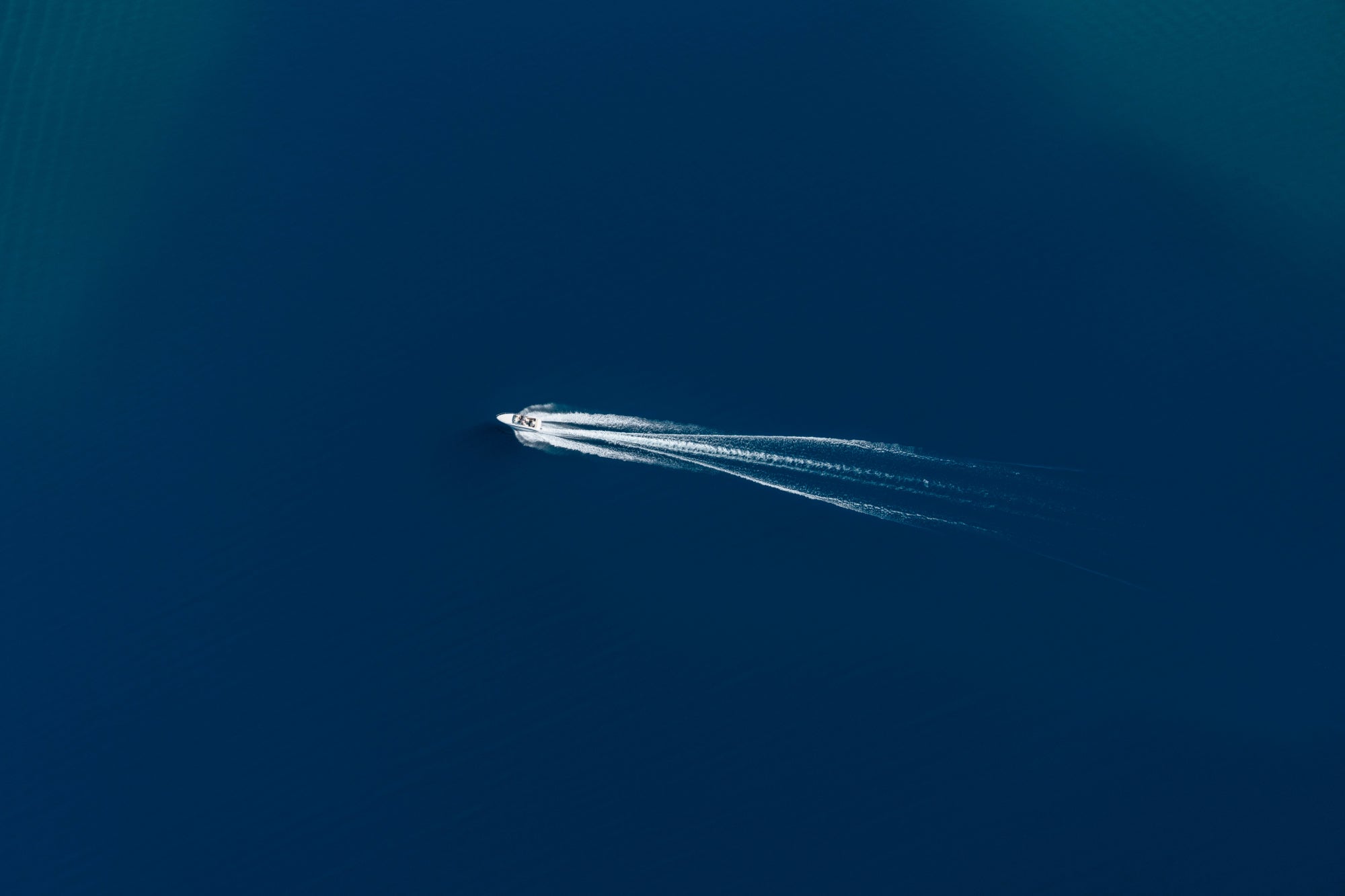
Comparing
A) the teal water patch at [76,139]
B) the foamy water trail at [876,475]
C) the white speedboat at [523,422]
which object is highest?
the teal water patch at [76,139]

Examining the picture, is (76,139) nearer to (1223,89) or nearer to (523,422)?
(523,422)

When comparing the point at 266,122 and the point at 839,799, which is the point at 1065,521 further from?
the point at 266,122

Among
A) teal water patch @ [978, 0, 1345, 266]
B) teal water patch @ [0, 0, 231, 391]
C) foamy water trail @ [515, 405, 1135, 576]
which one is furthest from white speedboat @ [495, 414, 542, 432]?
teal water patch @ [978, 0, 1345, 266]

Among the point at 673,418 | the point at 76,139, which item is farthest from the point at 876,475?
the point at 76,139

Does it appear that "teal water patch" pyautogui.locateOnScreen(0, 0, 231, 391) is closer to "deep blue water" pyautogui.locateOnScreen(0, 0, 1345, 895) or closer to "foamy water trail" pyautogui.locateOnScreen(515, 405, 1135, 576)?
"deep blue water" pyautogui.locateOnScreen(0, 0, 1345, 895)

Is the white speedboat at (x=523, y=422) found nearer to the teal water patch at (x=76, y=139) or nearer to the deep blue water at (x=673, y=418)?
the deep blue water at (x=673, y=418)

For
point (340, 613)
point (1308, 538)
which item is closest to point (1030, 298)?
point (1308, 538)

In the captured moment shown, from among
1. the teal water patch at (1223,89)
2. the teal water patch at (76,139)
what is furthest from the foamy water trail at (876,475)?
the teal water patch at (76,139)
